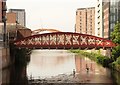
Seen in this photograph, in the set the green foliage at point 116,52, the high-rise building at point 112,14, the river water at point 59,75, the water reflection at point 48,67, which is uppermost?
the high-rise building at point 112,14

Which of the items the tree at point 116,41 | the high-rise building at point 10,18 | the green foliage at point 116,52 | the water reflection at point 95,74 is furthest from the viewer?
the high-rise building at point 10,18

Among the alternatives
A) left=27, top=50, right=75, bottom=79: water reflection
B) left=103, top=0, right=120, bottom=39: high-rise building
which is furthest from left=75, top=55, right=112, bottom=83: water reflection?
left=103, top=0, right=120, bottom=39: high-rise building

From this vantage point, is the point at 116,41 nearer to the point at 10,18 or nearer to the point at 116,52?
the point at 116,52

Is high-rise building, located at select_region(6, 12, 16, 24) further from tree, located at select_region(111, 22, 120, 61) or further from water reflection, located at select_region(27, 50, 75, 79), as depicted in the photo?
tree, located at select_region(111, 22, 120, 61)

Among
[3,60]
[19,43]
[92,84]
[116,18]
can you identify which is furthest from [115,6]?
[92,84]

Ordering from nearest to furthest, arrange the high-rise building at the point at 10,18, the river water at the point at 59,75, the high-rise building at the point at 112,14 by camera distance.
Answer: the river water at the point at 59,75 < the high-rise building at the point at 112,14 < the high-rise building at the point at 10,18

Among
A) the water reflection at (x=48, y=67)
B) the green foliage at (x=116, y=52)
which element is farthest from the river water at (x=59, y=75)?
the green foliage at (x=116, y=52)

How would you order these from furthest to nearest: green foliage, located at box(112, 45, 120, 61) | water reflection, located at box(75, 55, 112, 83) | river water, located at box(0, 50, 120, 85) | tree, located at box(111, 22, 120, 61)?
1. green foliage, located at box(112, 45, 120, 61)
2. tree, located at box(111, 22, 120, 61)
3. water reflection, located at box(75, 55, 112, 83)
4. river water, located at box(0, 50, 120, 85)

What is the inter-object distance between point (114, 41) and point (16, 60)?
2483 centimetres

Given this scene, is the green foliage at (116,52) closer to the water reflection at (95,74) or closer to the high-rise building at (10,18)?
the water reflection at (95,74)

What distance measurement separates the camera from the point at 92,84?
1495 inches

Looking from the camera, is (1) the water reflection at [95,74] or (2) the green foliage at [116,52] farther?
(2) the green foliage at [116,52]

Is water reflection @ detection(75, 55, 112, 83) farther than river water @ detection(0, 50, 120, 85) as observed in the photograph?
Yes

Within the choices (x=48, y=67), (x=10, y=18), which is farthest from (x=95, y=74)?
(x=10, y=18)
